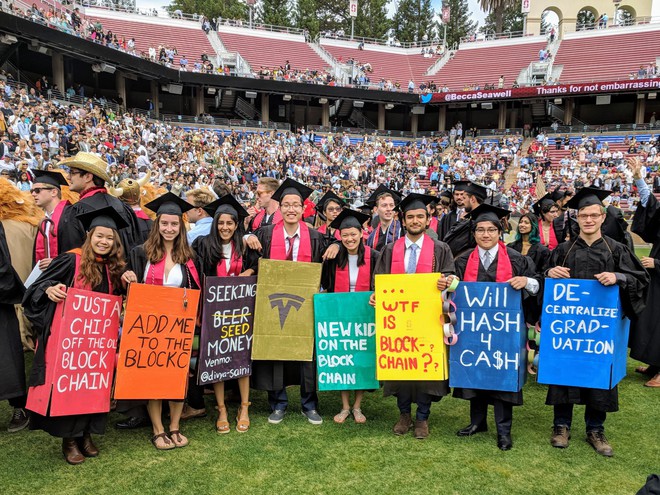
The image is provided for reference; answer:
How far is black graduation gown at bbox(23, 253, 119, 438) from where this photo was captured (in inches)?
165

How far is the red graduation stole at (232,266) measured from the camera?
199 inches

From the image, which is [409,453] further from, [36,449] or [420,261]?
[36,449]

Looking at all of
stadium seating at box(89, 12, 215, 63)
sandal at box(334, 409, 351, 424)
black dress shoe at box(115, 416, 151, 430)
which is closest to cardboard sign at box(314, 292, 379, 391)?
sandal at box(334, 409, 351, 424)

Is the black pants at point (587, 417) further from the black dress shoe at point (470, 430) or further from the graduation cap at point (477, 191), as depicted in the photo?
the graduation cap at point (477, 191)

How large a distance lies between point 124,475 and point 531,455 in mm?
3424

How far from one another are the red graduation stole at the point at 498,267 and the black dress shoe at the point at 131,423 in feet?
11.2

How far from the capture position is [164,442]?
183 inches

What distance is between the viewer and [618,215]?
6477mm

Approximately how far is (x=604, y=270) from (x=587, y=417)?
137 cm

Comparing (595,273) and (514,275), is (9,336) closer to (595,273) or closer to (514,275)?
(514,275)

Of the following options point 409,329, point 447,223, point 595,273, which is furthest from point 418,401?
point 447,223

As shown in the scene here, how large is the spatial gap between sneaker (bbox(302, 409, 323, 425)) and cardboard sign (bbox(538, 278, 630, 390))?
2120 mm

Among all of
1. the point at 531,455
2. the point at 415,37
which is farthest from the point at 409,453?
the point at 415,37

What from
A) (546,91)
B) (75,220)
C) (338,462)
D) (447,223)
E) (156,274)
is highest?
(546,91)
